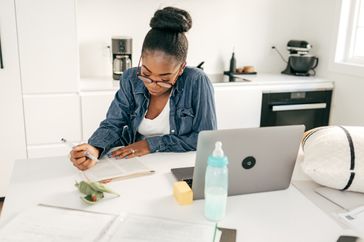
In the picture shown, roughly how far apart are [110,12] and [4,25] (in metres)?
0.89

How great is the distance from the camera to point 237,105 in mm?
2873

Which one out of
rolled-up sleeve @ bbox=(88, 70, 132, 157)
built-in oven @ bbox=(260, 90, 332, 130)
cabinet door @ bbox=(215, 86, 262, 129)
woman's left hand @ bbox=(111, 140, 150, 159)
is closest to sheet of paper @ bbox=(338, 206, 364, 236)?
woman's left hand @ bbox=(111, 140, 150, 159)

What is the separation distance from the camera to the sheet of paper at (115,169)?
127cm

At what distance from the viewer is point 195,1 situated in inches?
123

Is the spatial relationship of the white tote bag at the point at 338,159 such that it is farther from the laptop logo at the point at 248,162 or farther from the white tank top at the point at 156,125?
the white tank top at the point at 156,125

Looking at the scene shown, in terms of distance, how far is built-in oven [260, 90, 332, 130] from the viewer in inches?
116

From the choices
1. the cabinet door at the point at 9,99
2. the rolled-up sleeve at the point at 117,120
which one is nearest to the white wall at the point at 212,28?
the cabinet door at the point at 9,99

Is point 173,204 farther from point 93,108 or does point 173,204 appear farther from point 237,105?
point 237,105

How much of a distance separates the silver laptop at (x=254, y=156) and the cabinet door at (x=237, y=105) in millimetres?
1648

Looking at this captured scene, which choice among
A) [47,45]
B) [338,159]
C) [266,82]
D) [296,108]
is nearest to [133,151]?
[338,159]

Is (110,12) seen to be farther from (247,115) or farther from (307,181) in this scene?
(307,181)

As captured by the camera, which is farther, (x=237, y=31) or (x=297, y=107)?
(x=237, y=31)

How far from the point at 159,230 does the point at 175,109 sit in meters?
0.78

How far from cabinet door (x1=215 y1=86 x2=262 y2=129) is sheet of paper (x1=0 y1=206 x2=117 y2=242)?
75.8 inches
